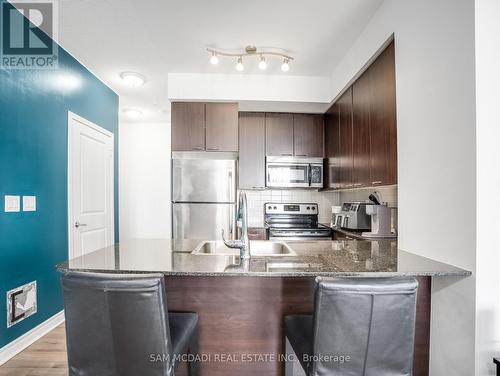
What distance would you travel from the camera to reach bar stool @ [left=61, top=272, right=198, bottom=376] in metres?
1.02

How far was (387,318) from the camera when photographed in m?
1.03

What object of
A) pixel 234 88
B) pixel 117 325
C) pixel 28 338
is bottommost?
pixel 28 338

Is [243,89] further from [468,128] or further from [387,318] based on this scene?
[387,318]

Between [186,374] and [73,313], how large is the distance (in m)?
0.78

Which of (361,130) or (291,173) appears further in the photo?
(291,173)

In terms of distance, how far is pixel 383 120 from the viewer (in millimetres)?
2146

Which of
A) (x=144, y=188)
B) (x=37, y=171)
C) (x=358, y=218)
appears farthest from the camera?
(x=144, y=188)

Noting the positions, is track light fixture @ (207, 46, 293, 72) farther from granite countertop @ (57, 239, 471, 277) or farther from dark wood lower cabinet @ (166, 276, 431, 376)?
dark wood lower cabinet @ (166, 276, 431, 376)

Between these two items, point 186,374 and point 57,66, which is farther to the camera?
point 57,66

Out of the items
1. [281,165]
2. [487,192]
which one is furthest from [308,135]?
[487,192]

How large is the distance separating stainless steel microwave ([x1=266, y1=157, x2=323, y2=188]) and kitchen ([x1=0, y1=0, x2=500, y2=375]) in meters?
0.02

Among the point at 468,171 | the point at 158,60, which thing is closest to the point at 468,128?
the point at 468,171

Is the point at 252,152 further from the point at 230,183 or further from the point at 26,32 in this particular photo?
the point at 26,32

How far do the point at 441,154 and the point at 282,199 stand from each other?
261 cm
